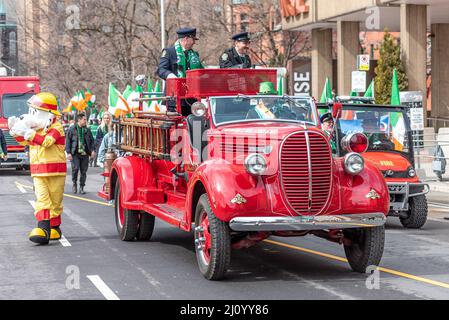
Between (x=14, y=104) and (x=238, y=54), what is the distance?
2171 centimetres

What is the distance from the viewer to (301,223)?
9.08m

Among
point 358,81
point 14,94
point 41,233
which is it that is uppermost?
point 358,81

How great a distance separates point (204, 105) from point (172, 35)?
42.5 m

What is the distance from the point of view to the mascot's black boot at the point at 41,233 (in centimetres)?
1236

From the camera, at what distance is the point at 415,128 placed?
27.0m

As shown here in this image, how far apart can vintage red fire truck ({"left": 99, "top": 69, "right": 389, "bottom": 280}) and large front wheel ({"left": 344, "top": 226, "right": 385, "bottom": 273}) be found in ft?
0.03

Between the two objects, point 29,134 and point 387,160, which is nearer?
point 29,134

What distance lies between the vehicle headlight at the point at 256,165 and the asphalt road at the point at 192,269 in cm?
113

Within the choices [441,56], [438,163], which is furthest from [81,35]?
[438,163]

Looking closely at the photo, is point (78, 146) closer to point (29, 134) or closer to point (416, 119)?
point (416, 119)

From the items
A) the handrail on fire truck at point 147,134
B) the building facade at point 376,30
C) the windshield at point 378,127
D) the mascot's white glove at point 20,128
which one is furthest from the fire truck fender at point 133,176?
the building facade at point 376,30

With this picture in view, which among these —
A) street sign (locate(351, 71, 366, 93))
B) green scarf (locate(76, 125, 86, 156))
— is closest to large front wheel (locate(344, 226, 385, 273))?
green scarf (locate(76, 125, 86, 156))

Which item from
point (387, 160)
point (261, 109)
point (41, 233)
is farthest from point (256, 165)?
point (387, 160)

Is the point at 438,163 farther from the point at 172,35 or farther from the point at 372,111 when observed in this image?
the point at 172,35
